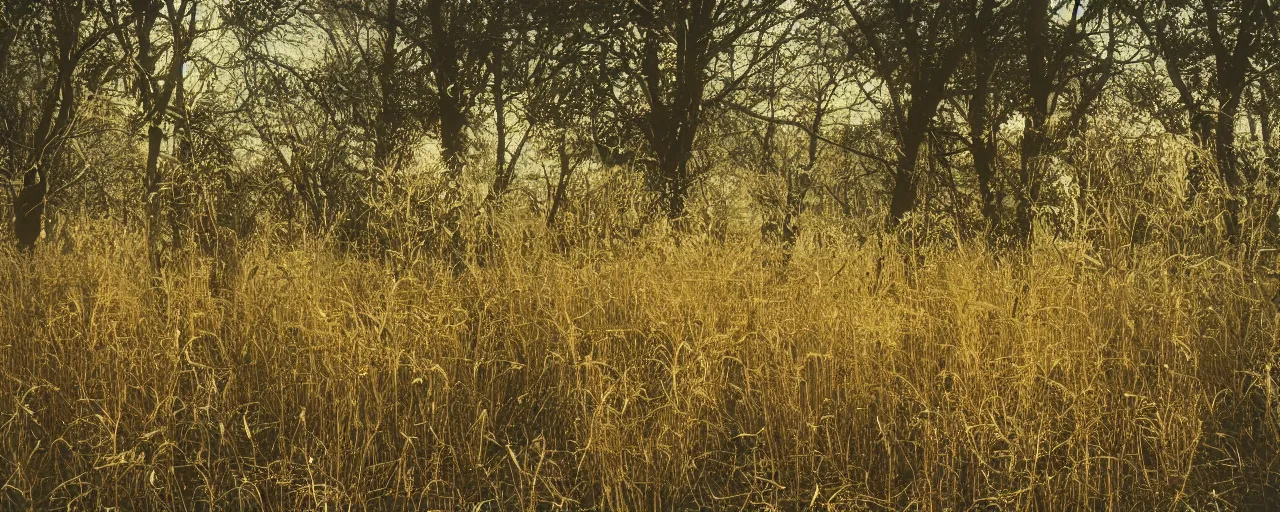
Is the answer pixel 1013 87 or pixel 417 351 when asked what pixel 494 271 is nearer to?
pixel 417 351

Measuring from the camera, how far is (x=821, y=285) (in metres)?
4.12

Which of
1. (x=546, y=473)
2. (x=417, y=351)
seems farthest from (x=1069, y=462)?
(x=417, y=351)

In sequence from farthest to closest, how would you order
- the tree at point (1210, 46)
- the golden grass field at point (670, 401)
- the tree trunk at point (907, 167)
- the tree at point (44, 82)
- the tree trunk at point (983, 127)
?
1. the tree at point (1210, 46)
2. the tree trunk at point (907, 167)
3. the tree trunk at point (983, 127)
4. the tree at point (44, 82)
5. the golden grass field at point (670, 401)

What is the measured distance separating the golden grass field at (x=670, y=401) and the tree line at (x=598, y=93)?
2.20 meters

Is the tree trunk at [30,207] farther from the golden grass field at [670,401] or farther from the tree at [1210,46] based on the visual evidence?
the tree at [1210,46]

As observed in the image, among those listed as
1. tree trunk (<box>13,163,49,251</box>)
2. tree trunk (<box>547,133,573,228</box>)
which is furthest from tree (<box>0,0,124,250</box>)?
tree trunk (<box>547,133,573,228</box>)

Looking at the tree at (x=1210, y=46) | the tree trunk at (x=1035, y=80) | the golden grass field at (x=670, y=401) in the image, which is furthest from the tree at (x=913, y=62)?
the golden grass field at (x=670, y=401)

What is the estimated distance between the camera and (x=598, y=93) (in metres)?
7.96

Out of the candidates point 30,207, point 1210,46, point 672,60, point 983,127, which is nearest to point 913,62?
point 983,127

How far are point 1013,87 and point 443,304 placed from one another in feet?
17.6

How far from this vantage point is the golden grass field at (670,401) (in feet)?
10.6

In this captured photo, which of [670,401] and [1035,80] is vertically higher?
[1035,80]

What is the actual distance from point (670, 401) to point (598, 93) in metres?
5.02

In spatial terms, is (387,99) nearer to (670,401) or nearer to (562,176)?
(562,176)
